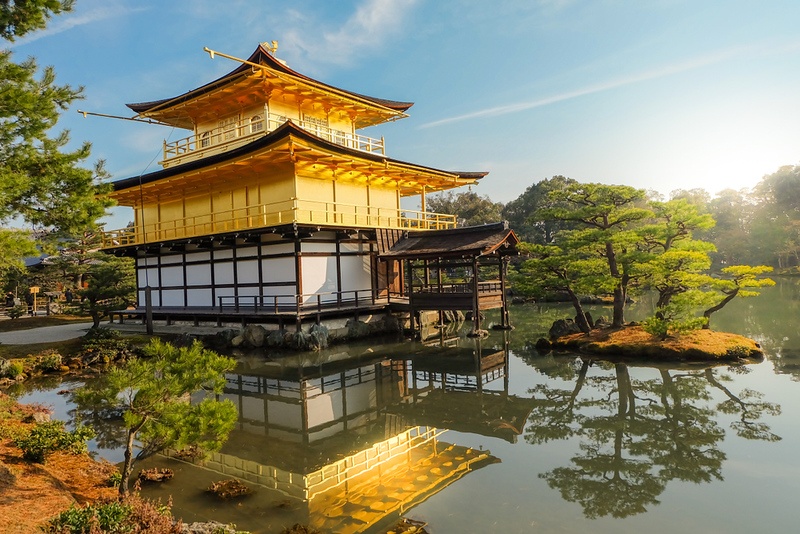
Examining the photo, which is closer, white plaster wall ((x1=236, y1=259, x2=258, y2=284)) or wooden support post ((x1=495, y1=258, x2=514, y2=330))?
wooden support post ((x1=495, y1=258, x2=514, y2=330))

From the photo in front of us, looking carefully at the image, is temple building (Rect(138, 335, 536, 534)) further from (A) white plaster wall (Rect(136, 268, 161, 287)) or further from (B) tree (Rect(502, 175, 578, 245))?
(B) tree (Rect(502, 175, 578, 245))

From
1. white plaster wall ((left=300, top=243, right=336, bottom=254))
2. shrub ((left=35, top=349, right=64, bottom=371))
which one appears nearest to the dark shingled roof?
white plaster wall ((left=300, top=243, right=336, bottom=254))

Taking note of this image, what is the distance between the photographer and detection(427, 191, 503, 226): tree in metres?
52.5

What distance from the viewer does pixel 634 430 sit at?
989 centimetres

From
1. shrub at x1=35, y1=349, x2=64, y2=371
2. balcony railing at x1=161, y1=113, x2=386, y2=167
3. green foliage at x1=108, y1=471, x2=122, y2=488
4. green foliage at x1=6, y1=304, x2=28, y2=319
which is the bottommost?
green foliage at x1=108, y1=471, x2=122, y2=488

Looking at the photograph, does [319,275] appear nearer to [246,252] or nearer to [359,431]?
[246,252]

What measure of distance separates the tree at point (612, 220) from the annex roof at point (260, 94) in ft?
41.9

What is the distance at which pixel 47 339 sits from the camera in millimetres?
22172

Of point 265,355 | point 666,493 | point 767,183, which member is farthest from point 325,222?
point 767,183

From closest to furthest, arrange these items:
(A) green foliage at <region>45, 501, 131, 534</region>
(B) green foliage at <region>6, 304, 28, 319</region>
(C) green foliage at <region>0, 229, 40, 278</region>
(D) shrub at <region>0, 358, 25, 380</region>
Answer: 1. (A) green foliage at <region>45, 501, 131, 534</region>
2. (C) green foliage at <region>0, 229, 40, 278</region>
3. (D) shrub at <region>0, 358, 25, 380</region>
4. (B) green foliage at <region>6, 304, 28, 319</region>

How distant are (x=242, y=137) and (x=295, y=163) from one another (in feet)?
15.6

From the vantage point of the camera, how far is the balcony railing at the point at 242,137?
24578mm

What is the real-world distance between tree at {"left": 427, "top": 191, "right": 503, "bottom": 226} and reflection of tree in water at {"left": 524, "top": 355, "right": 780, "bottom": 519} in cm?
3753

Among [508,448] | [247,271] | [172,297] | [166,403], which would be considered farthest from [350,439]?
[172,297]
